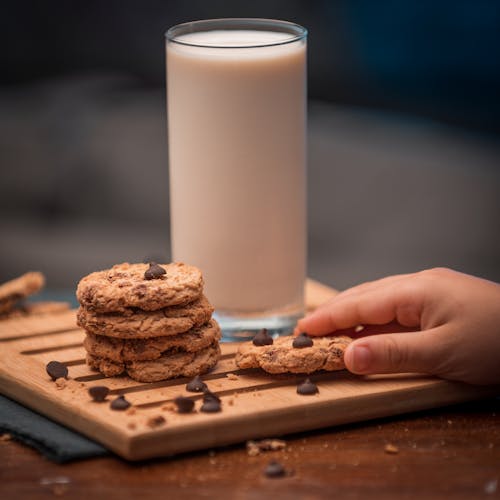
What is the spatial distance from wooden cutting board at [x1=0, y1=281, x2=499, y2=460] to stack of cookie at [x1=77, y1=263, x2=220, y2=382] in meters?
0.03

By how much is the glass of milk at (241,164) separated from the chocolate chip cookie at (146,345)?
28 centimetres

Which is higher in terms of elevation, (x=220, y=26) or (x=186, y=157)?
(x=220, y=26)

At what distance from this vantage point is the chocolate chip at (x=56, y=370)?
183 centimetres

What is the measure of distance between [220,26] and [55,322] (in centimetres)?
65

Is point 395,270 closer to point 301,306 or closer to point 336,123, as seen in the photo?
point 336,123

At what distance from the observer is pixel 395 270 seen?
3.38 meters

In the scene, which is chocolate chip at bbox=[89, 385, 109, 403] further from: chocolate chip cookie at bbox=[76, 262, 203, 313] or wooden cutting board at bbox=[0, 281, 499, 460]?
chocolate chip cookie at bbox=[76, 262, 203, 313]

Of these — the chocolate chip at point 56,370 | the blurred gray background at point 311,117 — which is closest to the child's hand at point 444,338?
the chocolate chip at point 56,370

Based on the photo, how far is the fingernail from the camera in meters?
1.80

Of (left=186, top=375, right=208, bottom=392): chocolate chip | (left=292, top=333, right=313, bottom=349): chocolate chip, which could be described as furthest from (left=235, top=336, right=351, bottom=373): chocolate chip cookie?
(left=186, top=375, right=208, bottom=392): chocolate chip

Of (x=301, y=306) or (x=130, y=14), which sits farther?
(x=130, y=14)

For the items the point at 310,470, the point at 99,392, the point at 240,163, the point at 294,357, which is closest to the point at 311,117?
the point at 240,163

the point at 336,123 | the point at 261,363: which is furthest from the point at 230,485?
the point at 336,123

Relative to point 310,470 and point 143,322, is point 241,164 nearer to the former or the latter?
point 143,322
